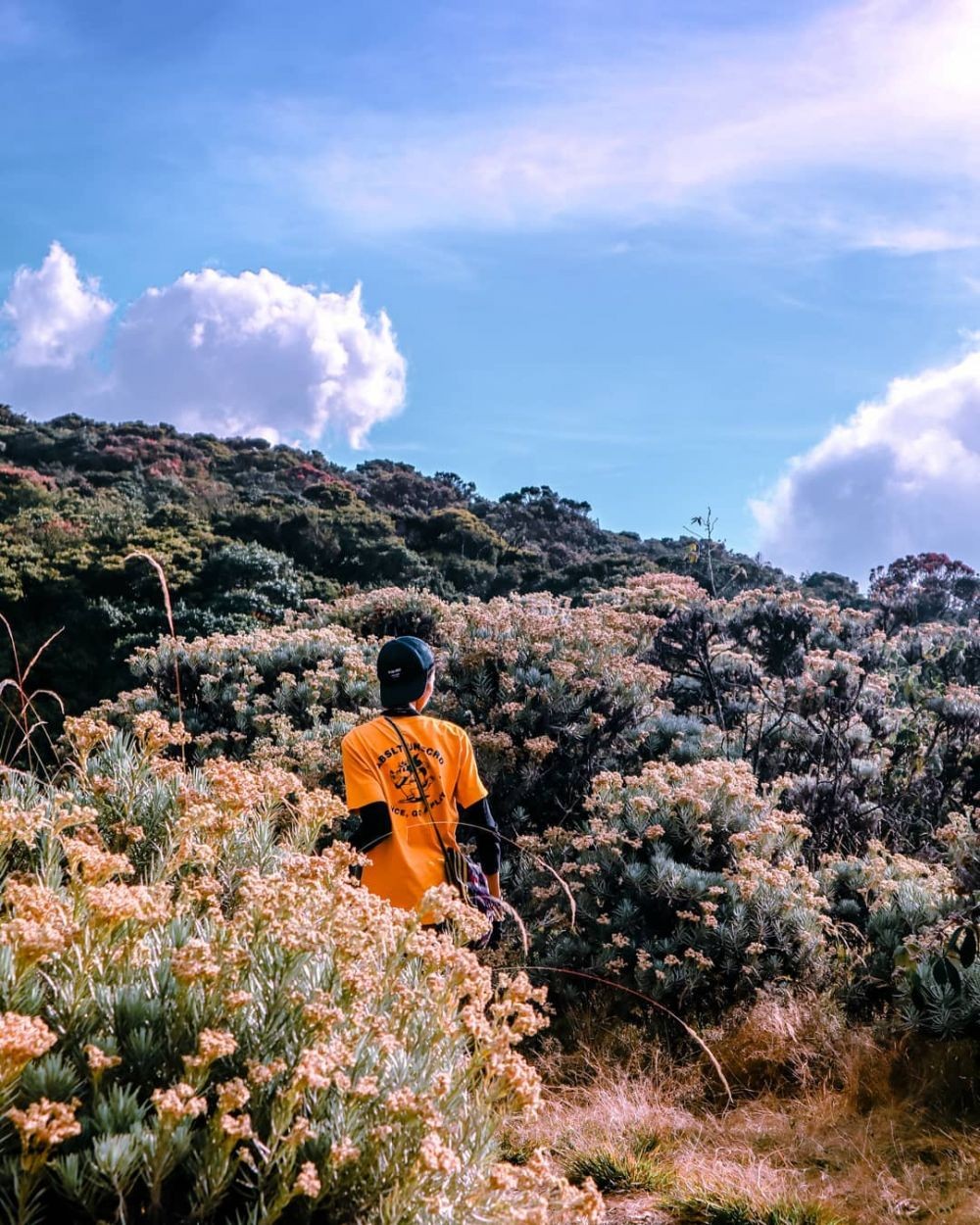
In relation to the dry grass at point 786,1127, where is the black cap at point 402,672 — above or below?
above

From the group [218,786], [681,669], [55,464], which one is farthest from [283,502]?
[218,786]

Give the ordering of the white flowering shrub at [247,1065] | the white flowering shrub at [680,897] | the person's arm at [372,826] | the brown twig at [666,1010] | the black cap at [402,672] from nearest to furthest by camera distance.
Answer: the white flowering shrub at [247,1065], the brown twig at [666,1010], the person's arm at [372,826], the black cap at [402,672], the white flowering shrub at [680,897]

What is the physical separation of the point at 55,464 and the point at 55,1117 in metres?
36.5

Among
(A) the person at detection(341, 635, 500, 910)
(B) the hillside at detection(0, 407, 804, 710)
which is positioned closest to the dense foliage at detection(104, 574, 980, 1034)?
(A) the person at detection(341, 635, 500, 910)

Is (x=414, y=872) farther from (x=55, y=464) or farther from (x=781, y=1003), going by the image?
(x=55, y=464)

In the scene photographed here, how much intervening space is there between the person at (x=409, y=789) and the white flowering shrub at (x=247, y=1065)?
5.62 ft

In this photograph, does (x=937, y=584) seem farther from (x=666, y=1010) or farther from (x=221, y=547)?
(x=666, y=1010)

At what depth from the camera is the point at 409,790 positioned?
474cm

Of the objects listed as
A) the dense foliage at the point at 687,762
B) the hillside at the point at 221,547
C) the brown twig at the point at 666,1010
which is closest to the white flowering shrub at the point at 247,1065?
the brown twig at the point at 666,1010

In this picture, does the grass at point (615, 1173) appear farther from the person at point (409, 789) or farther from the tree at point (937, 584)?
the tree at point (937, 584)

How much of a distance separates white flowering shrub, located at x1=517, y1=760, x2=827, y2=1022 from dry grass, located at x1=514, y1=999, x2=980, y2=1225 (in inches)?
13.7

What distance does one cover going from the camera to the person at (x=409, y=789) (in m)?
4.59

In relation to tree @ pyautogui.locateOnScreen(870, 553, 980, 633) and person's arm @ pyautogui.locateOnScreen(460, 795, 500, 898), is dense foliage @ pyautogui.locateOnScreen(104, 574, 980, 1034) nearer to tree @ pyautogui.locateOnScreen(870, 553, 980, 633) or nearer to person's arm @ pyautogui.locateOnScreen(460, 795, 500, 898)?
person's arm @ pyautogui.locateOnScreen(460, 795, 500, 898)

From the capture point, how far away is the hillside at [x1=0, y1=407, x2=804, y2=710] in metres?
17.9
